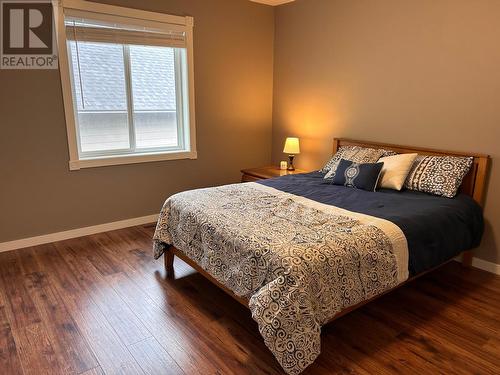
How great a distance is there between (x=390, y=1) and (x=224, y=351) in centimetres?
330

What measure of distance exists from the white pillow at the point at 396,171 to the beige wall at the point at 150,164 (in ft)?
6.82

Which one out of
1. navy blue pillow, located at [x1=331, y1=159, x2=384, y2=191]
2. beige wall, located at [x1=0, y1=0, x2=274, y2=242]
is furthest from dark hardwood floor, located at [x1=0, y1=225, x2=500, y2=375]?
navy blue pillow, located at [x1=331, y1=159, x2=384, y2=191]

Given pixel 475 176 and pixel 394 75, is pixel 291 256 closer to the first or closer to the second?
pixel 475 176

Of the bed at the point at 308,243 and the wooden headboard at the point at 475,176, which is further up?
the wooden headboard at the point at 475,176

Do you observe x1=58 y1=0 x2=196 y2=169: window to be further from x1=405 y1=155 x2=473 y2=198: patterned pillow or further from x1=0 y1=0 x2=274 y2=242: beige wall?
x1=405 y1=155 x2=473 y2=198: patterned pillow

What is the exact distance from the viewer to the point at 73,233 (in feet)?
11.9

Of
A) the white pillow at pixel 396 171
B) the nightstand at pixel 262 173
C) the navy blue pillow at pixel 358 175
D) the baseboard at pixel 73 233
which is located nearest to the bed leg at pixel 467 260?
the white pillow at pixel 396 171

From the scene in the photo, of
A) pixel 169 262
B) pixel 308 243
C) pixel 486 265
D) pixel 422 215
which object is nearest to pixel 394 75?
pixel 422 215

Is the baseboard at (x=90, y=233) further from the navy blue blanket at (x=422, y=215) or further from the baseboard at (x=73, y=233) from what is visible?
the navy blue blanket at (x=422, y=215)

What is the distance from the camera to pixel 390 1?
10.8 ft

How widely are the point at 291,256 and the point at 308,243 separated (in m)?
0.17

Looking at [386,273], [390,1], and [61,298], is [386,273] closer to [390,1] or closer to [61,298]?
[61,298]

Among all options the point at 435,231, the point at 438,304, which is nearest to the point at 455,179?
the point at 435,231

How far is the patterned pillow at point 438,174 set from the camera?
283cm
